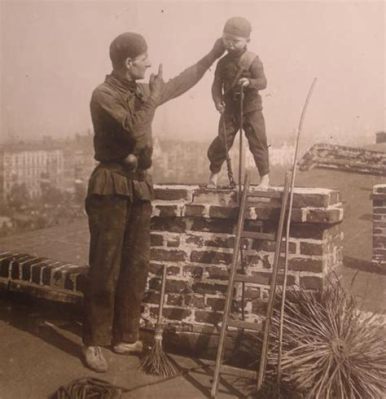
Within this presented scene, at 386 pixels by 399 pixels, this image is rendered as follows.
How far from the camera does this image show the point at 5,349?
3.11 m

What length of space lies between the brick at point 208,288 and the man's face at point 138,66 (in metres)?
1.35

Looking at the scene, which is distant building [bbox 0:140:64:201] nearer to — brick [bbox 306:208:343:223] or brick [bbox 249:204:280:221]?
brick [bbox 249:204:280:221]

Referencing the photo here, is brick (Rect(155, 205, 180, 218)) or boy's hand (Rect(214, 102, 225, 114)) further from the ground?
boy's hand (Rect(214, 102, 225, 114))

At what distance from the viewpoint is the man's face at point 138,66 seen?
10.1ft

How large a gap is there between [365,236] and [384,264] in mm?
1560

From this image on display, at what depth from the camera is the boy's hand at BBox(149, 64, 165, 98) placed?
2932mm

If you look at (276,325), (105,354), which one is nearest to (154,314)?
(105,354)

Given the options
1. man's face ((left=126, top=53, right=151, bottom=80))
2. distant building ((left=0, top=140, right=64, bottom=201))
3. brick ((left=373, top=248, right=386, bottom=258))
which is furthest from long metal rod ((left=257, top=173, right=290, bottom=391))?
distant building ((left=0, top=140, right=64, bottom=201))

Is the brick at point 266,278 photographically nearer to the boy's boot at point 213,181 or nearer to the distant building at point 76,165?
the boy's boot at point 213,181

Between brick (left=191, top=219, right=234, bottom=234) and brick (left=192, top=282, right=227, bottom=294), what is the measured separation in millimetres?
333

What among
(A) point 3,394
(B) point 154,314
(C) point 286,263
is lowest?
(A) point 3,394

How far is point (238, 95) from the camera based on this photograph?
130 inches

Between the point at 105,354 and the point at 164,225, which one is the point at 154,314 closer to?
the point at 105,354

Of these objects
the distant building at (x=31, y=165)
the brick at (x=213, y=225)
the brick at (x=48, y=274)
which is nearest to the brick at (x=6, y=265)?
the brick at (x=48, y=274)
